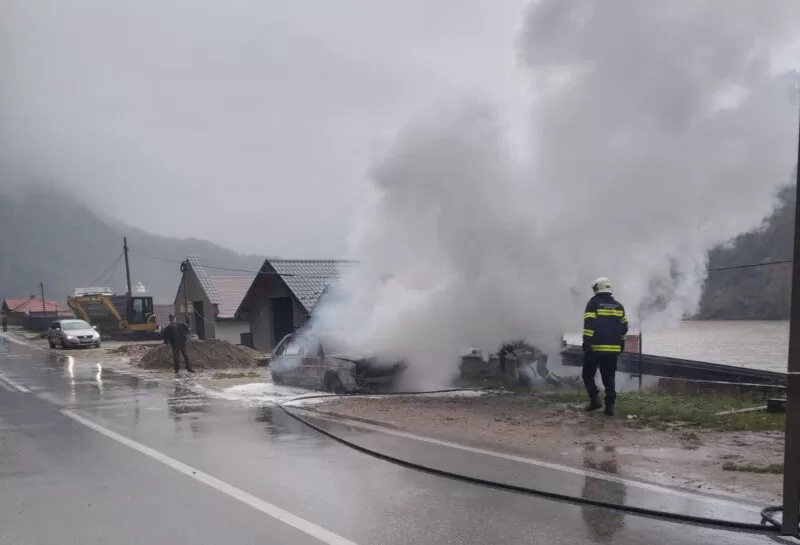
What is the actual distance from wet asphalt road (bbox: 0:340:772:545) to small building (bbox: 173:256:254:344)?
20.8 metres

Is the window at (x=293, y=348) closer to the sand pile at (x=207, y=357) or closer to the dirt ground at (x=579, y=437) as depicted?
the dirt ground at (x=579, y=437)

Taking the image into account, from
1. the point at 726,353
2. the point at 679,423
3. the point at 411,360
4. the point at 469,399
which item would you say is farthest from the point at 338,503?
the point at 726,353

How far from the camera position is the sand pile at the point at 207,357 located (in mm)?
19562

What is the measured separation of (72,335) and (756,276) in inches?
1084

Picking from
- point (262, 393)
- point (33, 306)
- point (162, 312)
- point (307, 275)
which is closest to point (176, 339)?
point (262, 393)

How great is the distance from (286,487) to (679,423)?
16.3 ft

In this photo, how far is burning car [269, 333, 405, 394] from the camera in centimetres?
1193

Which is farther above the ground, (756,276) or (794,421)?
(756,276)

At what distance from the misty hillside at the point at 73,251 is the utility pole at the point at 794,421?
123 m

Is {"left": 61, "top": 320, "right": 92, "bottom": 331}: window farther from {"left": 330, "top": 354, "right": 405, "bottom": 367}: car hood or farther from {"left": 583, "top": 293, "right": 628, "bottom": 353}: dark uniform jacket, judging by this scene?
{"left": 583, "top": 293, "right": 628, "bottom": 353}: dark uniform jacket

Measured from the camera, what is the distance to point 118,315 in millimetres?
38656

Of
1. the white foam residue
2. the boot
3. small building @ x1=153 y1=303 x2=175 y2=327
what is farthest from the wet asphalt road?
small building @ x1=153 y1=303 x2=175 y2=327

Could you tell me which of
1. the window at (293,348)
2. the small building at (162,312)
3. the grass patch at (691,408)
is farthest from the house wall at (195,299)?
the grass patch at (691,408)

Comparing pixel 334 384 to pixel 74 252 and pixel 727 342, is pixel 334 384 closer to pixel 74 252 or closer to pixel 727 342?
pixel 727 342
